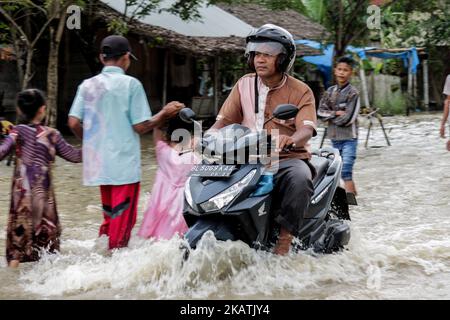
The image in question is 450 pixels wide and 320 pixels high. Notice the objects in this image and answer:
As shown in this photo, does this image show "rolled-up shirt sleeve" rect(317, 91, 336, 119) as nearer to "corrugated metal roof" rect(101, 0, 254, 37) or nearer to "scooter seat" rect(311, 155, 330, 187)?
"scooter seat" rect(311, 155, 330, 187)

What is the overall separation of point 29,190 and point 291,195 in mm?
1971

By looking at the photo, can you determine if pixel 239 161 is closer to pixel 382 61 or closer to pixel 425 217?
pixel 425 217

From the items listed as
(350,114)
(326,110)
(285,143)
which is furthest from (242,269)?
(326,110)

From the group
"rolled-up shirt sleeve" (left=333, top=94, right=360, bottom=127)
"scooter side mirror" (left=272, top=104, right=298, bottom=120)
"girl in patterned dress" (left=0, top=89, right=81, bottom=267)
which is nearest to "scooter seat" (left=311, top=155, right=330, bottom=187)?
"scooter side mirror" (left=272, top=104, right=298, bottom=120)

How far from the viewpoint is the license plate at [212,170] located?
14.6 feet

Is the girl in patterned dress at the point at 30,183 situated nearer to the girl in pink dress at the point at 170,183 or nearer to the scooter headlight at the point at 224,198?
the girl in pink dress at the point at 170,183

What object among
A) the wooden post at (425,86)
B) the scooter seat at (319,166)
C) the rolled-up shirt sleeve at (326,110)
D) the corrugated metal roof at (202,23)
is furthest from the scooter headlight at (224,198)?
the wooden post at (425,86)

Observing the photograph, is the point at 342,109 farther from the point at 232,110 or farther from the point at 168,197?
the point at 232,110

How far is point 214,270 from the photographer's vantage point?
4605mm

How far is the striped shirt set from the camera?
822 centimetres

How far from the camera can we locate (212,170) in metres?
4.55

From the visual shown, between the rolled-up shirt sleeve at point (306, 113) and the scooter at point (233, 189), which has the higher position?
the rolled-up shirt sleeve at point (306, 113)

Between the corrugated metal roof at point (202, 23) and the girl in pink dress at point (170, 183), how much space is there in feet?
34.8
